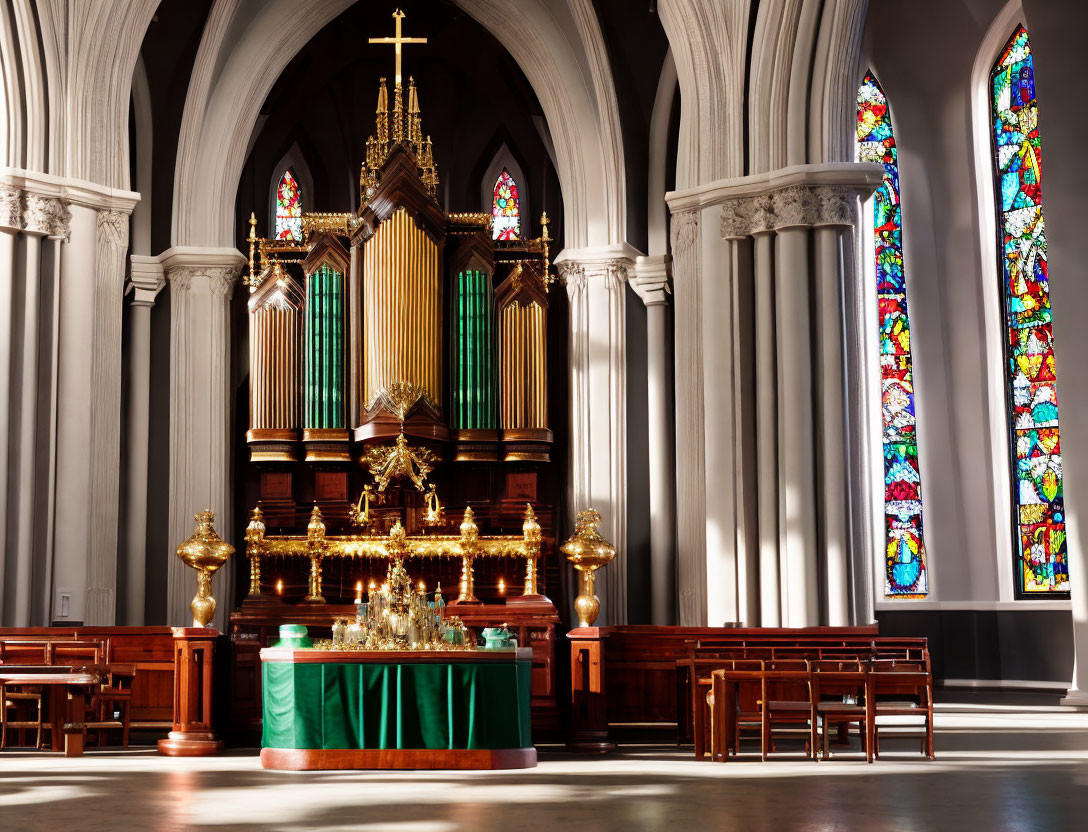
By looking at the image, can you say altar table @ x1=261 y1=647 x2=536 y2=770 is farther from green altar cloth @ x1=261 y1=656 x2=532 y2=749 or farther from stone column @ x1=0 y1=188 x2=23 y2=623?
stone column @ x1=0 y1=188 x2=23 y2=623

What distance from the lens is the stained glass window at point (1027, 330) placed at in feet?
54.4

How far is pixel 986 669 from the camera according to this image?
16547 mm

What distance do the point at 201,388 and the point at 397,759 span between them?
8.36 m

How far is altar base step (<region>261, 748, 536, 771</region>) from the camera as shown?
8.97 metres

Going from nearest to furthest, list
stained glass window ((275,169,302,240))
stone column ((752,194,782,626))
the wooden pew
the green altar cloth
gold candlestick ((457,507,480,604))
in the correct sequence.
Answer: the green altar cloth → the wooden pew → gold candlestick ((457,507,480,604)) → stone column ((752,194,782,626)) → stained glass window ((275,169,302,240))

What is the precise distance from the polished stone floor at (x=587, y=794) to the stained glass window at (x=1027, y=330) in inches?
277

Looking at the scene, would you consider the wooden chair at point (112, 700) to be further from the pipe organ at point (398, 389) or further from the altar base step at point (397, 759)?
the pipe organ at point (398, 389)

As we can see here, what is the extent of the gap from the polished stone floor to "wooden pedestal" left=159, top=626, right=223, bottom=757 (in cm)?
57

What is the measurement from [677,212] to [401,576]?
6.20 m

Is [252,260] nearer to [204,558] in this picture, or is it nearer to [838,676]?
[204,558]

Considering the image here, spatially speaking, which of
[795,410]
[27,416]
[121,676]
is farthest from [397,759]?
[27,416]

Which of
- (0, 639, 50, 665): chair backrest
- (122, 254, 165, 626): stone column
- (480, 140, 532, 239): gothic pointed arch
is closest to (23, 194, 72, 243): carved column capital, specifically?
(122, 254, 165, 626): stone column

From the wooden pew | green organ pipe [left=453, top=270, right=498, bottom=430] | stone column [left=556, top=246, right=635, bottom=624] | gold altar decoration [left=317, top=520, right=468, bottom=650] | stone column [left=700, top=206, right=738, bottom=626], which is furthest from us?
green organ pipe [left=453, top=270, right=498, bottom=430]

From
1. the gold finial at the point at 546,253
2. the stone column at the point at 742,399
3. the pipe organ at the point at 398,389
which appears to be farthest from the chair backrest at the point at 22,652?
the gold finial at the point at 546,253
